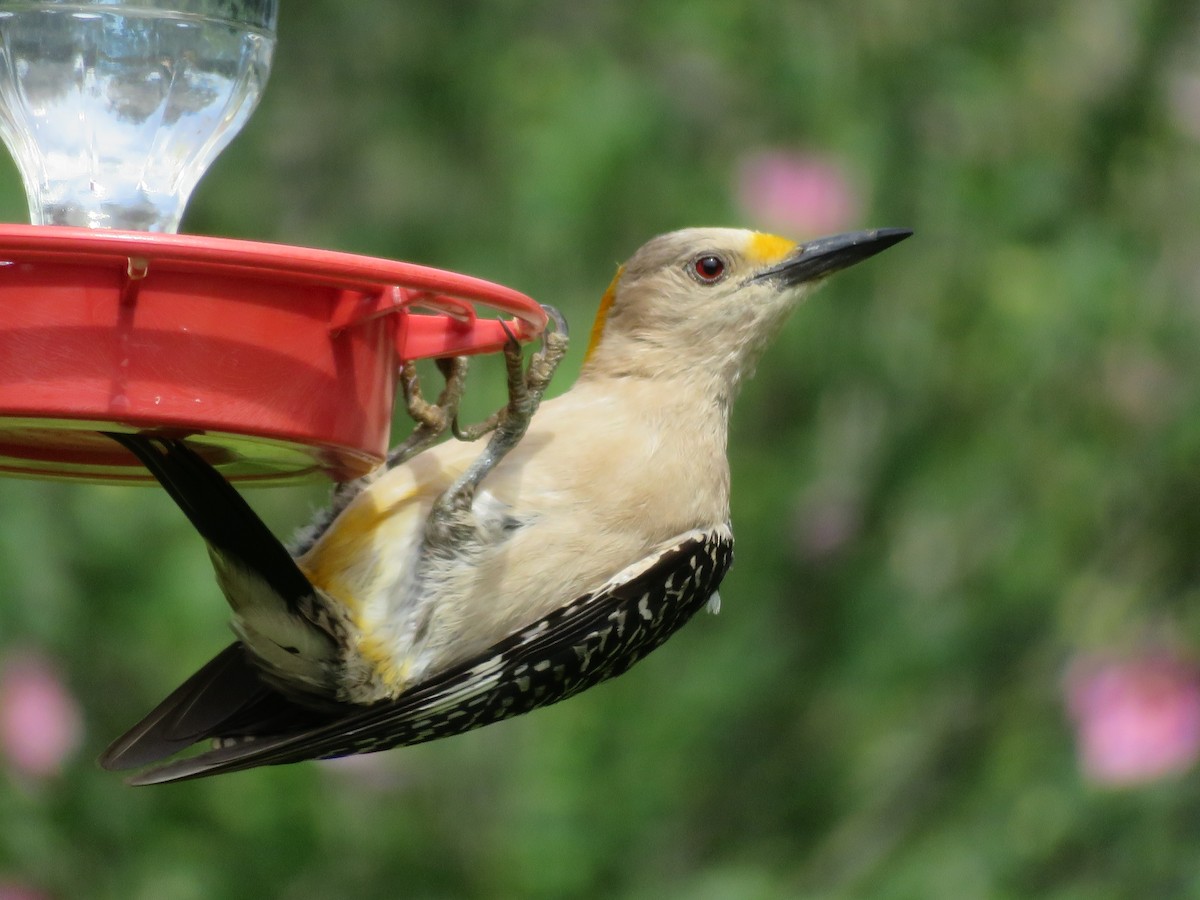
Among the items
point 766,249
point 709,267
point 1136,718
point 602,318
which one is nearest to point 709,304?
point 709,267

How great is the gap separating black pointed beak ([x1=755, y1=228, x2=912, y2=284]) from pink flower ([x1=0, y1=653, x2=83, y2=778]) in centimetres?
346

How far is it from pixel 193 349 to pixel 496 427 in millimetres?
1350

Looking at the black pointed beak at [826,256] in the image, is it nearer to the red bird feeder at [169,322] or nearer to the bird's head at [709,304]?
the bird's head at [709,304]

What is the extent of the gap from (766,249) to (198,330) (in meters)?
2.42

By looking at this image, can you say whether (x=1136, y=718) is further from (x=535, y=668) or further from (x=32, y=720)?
(x=32, y=720)

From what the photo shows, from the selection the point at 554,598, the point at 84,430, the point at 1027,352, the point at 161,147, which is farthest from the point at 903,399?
the point at 84,430

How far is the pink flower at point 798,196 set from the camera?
25.9 ft

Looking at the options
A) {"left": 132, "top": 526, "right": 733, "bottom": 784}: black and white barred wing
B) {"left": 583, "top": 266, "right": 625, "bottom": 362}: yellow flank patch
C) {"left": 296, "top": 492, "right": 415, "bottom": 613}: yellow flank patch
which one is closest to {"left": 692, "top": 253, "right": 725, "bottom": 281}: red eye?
{"left": 583, "top": 266, "right": 625, "bottom": 362}: yellow flank patch

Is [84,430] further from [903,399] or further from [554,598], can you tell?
[903,399]

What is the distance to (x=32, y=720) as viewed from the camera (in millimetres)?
6828

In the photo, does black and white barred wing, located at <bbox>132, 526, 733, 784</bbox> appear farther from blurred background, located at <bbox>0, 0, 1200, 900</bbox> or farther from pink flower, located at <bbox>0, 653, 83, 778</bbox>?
blurred background, located at <bbox>0, 0, 1200, 900</bbox>

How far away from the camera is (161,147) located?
4609mm

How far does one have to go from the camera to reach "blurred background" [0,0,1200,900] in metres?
7.57

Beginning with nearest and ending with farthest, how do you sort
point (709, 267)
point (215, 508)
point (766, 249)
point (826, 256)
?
point (215, 508), point (826, 256), point (766, 249), point (709, 267)
